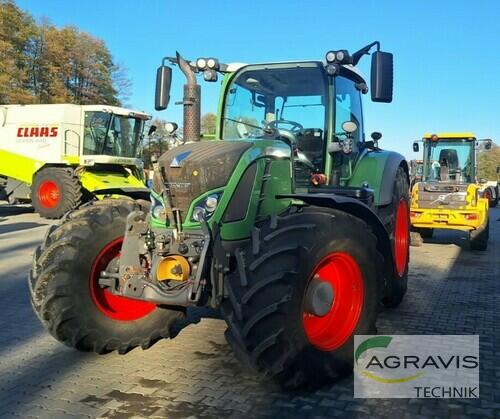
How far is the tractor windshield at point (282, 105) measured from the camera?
5098 mm

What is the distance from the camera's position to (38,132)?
1617 centimetres

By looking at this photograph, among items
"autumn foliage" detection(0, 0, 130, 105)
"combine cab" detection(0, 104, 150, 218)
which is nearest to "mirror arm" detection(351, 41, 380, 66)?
"combine cab" detection(0, 104, 150, 218)

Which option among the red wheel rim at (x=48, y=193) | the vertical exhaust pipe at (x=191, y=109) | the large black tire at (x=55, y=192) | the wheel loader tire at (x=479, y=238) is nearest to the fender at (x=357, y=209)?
the vertical exhaust pipe at (x=191, y=109)

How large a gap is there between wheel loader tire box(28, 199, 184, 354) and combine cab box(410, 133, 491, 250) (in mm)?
8125

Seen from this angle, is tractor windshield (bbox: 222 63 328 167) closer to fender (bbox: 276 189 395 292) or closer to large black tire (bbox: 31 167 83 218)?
fender (bbox: 276 189 395 292)

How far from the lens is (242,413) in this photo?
10.8 feet

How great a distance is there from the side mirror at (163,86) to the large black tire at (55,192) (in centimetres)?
1054

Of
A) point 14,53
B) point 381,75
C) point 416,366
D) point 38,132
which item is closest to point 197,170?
point 381,75

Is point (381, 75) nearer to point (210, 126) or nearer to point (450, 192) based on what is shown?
point (210, 126)

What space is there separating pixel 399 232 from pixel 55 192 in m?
11.5

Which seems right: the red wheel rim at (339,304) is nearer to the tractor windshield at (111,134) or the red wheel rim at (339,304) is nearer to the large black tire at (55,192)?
the large black tire at (55,192)

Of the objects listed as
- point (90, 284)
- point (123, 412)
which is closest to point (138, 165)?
point (90, 284)

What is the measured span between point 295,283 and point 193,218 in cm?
89

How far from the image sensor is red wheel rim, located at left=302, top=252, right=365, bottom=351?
390 centimetres
